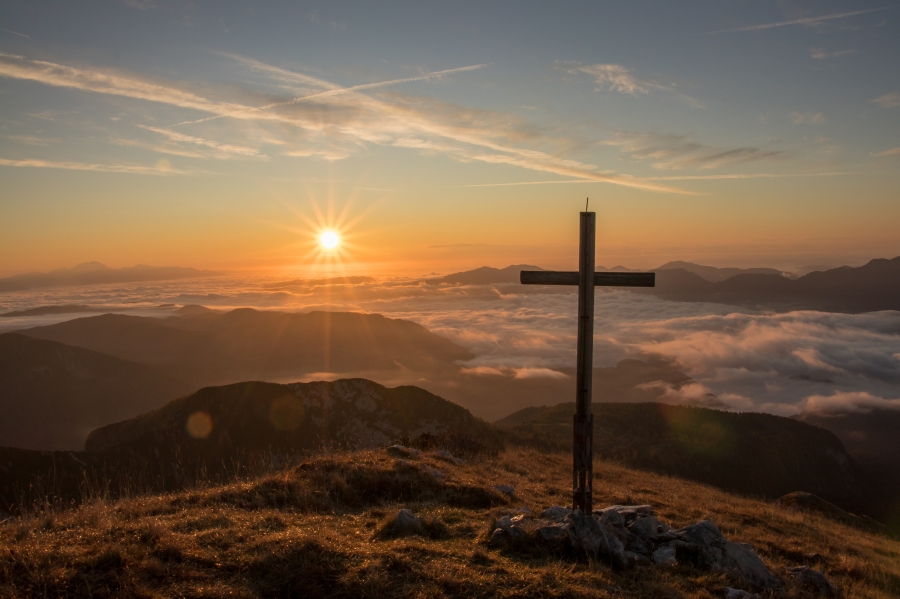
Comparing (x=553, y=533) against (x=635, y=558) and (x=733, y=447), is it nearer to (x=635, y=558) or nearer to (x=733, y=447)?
(x=635, y=558)

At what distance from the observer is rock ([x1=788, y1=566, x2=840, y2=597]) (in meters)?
7.88

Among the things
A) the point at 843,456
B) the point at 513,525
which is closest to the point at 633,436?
the point at 843,456

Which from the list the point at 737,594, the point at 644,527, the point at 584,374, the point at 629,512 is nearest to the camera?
the point at 737,594

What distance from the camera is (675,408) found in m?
122

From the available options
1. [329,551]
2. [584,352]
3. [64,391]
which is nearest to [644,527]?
[584,352]

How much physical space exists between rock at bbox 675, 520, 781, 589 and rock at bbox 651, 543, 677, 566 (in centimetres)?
45

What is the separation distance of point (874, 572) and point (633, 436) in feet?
318

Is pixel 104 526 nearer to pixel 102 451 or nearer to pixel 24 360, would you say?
pixel 102 451

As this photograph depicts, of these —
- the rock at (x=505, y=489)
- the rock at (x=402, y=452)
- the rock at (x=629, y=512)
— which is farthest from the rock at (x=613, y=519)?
the rock at (x=402, y=452)

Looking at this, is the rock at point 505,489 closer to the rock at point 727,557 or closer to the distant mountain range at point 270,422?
the rock at point 727,557

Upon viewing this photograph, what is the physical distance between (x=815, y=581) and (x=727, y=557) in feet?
5.12

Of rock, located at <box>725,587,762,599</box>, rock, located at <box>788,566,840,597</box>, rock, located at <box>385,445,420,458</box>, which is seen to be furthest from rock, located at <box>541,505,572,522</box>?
rock, located at <box>385,445,420,458</box>

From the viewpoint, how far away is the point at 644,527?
8.49 metres

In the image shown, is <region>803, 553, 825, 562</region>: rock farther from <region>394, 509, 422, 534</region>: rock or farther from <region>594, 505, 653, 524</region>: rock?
<region>394, 509, 422, 534</region>: rock
